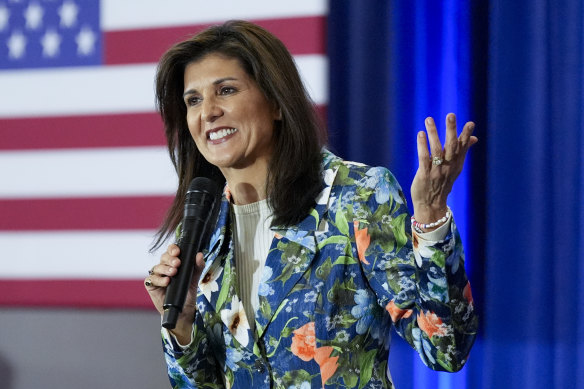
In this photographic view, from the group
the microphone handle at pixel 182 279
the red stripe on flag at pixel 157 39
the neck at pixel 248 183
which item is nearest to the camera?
the microphone handle at pixel 182 279

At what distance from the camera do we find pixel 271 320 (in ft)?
4.56

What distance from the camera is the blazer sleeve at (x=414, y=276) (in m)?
1.16

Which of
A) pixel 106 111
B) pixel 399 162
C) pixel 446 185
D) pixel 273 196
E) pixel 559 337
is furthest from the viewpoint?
pixel 106 111

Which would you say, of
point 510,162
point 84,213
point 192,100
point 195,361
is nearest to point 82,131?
point 84,213

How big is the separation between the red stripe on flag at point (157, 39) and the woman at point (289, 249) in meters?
0.89

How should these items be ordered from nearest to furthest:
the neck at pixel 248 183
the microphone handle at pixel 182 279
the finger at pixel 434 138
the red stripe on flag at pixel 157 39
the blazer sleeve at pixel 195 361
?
1. the finger at pixel 434 138
2. the microphone handle at pixel 182 279
3. the blazer sleeve at pixel 195 361
4. the neck at pixel 248 183
5. the red stripe on flag at pixel 157 39

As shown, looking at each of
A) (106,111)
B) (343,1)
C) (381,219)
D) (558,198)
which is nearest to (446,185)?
(381,219)

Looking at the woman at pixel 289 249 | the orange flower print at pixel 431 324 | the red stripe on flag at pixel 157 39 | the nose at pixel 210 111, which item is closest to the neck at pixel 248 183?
the woman at pixel 289 249

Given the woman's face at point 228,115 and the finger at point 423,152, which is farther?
the woman's face at point 228,115

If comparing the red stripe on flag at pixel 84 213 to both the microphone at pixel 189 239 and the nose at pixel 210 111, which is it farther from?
the microphone at pixel 189 239

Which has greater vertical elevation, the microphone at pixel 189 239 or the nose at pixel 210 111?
the nose at pixel 210 111

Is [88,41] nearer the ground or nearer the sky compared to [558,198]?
nearer the sky

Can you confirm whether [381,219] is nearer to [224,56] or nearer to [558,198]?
[224,56]

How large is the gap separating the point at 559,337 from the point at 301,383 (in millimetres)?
1123
